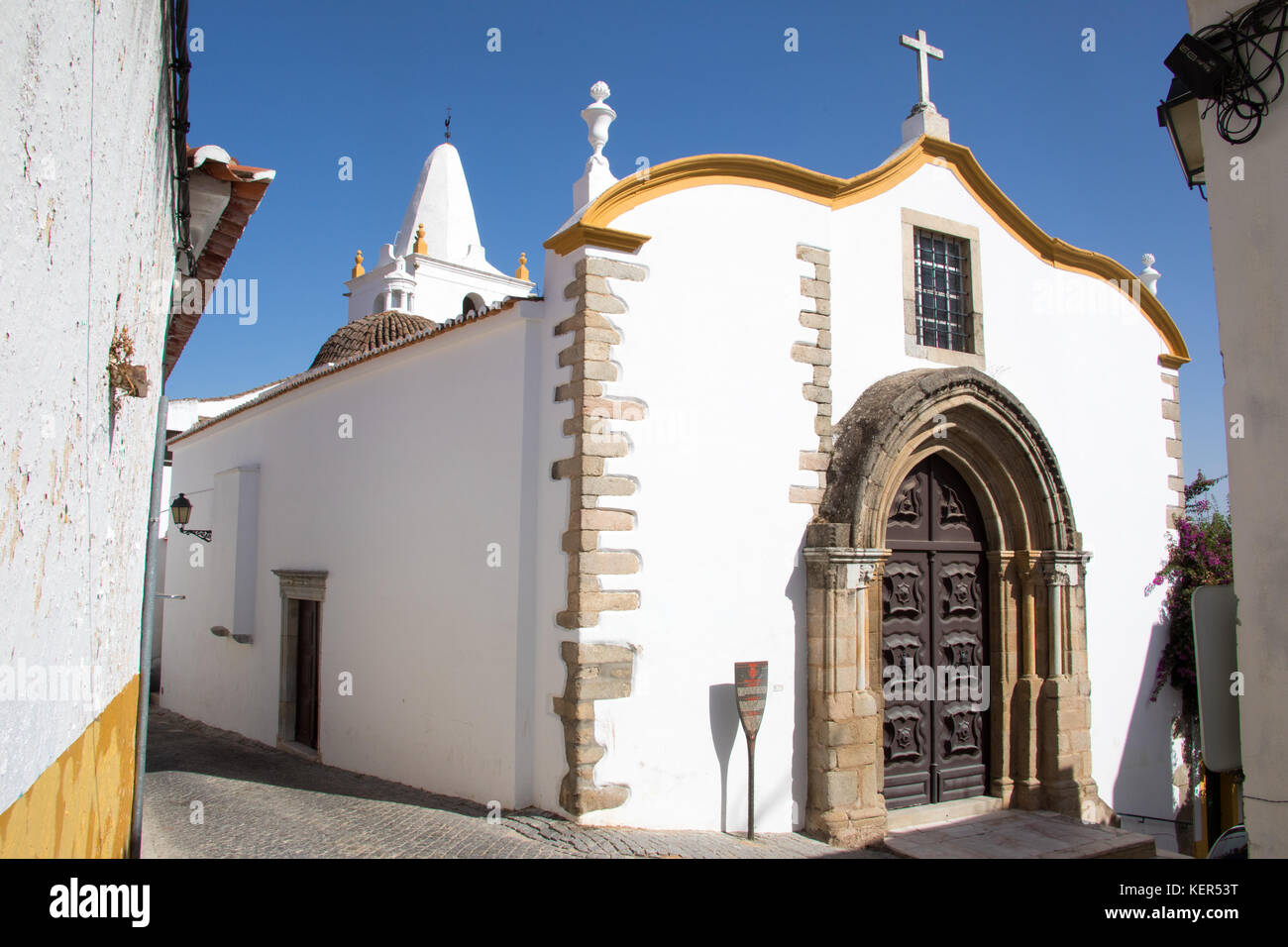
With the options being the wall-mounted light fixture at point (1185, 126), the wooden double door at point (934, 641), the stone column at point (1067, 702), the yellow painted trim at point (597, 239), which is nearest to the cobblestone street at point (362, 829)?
the wooden double door at point (934, 641)

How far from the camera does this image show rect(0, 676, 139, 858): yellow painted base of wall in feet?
6.73

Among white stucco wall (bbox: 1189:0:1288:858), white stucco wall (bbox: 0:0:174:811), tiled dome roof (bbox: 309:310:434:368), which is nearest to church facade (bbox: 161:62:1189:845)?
white stucco wall (bbox: 0:0:174:811)

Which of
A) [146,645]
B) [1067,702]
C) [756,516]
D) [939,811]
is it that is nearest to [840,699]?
[756,516]

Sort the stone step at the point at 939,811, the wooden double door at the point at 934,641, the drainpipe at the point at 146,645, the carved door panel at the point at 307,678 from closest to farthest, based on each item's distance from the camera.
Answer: the drainpipe at the point at 146,645 < the stone step at the point at 939,811 < the wooden double door at the point at 934,641 < the carved door panel at the point at 307,678

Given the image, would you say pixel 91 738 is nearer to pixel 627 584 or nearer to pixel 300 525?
pixel 627 584

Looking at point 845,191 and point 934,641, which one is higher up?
point 845,191

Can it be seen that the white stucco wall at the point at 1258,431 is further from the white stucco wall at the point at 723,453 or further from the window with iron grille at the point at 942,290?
the window with iron grille at the point at 942,290

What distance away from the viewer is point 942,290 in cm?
905

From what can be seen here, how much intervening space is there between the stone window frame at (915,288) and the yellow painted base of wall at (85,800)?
681 cm

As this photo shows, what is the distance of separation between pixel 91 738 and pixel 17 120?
2.08 m

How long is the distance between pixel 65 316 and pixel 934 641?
25.0 ft

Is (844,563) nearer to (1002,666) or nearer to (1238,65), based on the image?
(1002,666)

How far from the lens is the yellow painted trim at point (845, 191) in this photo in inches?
279
